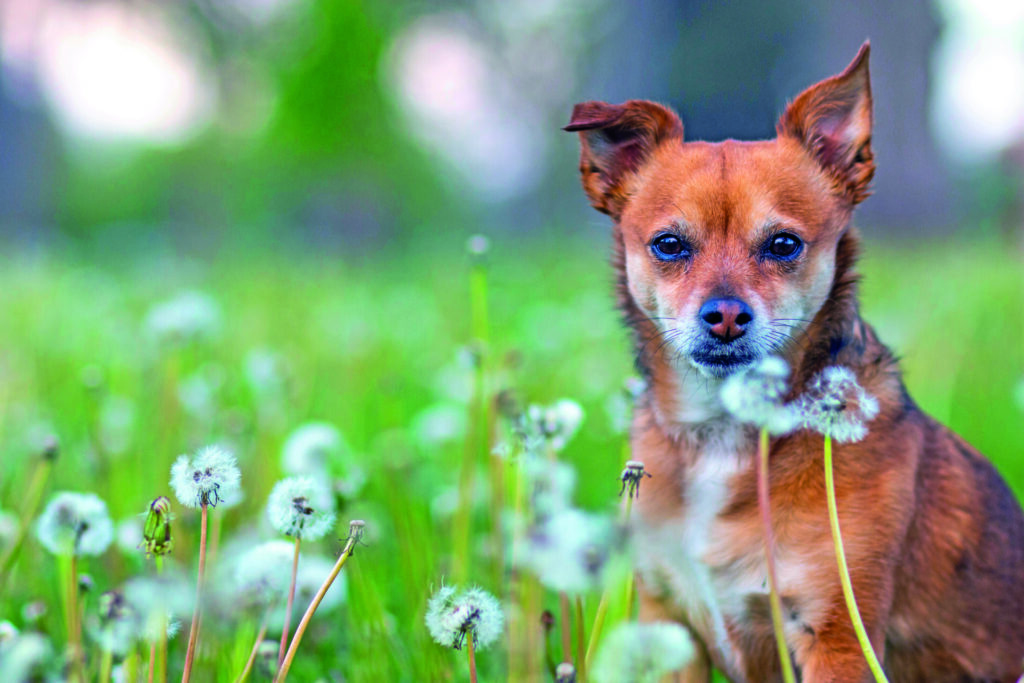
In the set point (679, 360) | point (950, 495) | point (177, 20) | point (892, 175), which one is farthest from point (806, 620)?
point (177, 20)

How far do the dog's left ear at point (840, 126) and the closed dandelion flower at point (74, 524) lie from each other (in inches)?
71.9

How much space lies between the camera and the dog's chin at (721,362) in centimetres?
203

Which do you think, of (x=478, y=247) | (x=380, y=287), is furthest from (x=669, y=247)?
(x=380, y=287)

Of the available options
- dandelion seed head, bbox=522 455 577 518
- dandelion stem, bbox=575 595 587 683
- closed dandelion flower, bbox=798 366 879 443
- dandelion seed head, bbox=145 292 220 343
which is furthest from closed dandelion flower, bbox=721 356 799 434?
dandelion seed head, bbox=145 292 220 343

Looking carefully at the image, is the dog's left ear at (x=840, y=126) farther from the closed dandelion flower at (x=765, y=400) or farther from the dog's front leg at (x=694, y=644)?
the dog's front leg at (x=694, y=644)

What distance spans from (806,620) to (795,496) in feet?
→ 0.81

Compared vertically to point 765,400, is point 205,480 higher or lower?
lower

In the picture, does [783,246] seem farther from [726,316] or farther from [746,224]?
[726,316]

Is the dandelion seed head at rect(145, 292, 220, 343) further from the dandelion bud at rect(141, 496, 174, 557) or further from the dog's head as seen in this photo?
the dandelion bud at rect(141, 496, 174, 557)

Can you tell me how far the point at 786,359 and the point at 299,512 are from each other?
3.93 feet

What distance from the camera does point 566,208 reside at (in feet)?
80.2

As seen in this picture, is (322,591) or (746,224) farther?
(746,224)

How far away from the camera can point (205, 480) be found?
1.38m

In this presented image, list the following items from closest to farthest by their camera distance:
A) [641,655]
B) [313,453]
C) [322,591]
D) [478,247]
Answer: [641,655], [322,591], [478,247], [313,453]
